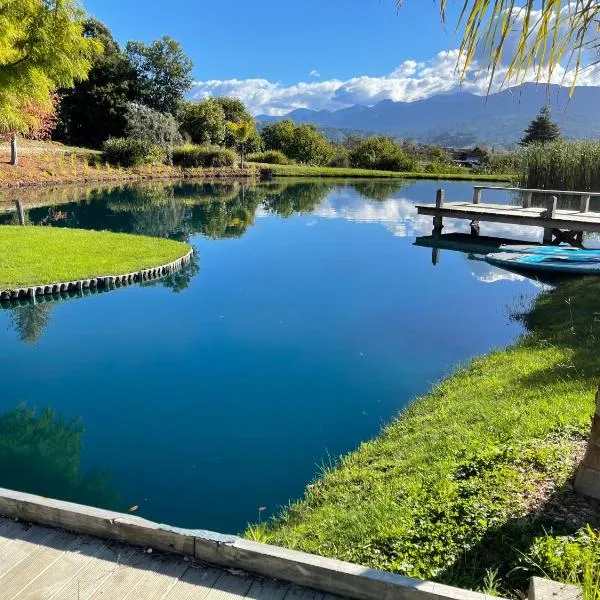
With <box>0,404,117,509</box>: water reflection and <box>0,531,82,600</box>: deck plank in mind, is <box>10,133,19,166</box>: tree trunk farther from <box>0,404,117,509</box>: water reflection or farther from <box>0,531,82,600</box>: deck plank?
<box>0,531,82,600</box>: deck plank

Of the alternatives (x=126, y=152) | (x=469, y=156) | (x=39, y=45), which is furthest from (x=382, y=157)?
(x=39, y=45)

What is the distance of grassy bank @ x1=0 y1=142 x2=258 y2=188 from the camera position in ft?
104

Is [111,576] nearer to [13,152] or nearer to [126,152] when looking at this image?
[13,152]

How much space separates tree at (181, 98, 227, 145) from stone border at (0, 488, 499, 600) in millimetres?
48074

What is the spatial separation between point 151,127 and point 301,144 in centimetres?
2034

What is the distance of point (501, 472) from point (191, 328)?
22.3ft

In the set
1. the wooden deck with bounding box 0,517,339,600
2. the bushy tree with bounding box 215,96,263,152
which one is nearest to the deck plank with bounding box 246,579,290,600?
the wooden deck with bounding box 0,517,339,600

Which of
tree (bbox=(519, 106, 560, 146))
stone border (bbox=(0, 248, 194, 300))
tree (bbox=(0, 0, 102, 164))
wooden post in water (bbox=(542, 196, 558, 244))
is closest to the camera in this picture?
tree (bbox=(0, 0, 102, 164))

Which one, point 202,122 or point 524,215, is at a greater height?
point 202,122

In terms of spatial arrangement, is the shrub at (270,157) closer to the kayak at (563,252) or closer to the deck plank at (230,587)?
the kayak at (563,252)

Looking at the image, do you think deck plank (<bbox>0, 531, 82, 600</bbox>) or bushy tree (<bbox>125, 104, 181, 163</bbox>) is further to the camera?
bushy tree (<bbox>125, 104, 181, 163</bbox>)

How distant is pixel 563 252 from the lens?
14383 mm

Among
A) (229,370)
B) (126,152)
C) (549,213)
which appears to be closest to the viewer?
(229,370)

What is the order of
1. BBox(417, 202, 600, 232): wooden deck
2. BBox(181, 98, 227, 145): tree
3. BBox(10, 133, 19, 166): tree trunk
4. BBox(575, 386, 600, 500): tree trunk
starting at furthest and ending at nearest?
1. BBox(181, 98, 227, 145): tree
2. BBox(10, 133, 19, 166): tree trunk
3. BBox(417, 202, 600, 232): wooden deck
4. BBox(575, 386, 600, 500): tree trunk
